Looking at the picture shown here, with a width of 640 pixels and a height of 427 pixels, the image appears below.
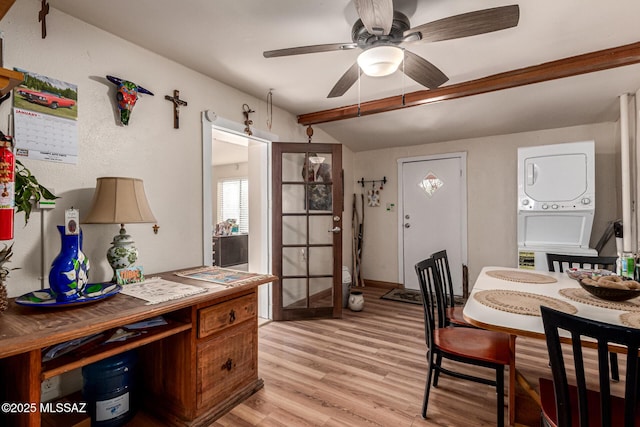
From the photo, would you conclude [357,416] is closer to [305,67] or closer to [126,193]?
[126,193]

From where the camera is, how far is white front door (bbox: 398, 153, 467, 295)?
4254mm

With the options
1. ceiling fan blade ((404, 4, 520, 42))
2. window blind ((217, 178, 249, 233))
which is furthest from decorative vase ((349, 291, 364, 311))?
window blind ((217, 178, 249, 233))

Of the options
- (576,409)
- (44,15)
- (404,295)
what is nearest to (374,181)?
(404,295)

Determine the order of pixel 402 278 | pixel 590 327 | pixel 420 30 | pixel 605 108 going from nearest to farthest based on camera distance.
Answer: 1. pixel 590 327
2. pixel 420 30
3. pixel 605 108
4. pixel 402 278

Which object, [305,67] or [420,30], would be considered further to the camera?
[305,67]

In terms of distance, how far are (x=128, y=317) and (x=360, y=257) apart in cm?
393

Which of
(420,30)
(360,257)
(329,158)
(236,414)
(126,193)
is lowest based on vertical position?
(236,414)

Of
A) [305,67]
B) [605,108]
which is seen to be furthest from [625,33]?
[305,67]

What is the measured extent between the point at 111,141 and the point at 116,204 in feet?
1.85

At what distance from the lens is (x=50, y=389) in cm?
175

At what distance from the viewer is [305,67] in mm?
2551

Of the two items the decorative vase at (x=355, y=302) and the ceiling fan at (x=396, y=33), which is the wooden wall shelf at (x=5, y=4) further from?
the decorative vase at (x=355, y=302)

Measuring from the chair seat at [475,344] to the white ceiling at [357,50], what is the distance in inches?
74.6

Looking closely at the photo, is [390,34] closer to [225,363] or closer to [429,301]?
[429,301]
